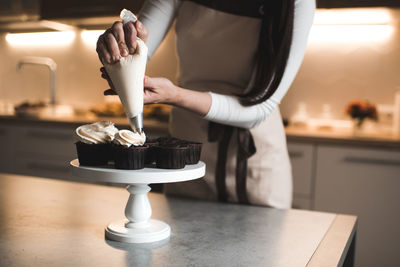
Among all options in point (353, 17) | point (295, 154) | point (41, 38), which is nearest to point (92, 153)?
point (295, 154)

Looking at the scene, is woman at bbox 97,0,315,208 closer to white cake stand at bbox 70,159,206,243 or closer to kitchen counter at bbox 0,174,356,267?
kitchen counter at bbox 0,174,356,267

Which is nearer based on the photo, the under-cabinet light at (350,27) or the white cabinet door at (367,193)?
the white cabinet door at (367,193)

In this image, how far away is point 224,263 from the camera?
0.67 meters

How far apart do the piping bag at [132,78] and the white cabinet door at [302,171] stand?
1.53 meters

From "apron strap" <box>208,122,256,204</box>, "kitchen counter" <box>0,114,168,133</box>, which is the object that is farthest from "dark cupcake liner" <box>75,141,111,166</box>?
"kitchen counter" <box>0,114,168,133</box>

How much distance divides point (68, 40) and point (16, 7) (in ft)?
1.45

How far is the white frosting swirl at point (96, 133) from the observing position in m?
0.75

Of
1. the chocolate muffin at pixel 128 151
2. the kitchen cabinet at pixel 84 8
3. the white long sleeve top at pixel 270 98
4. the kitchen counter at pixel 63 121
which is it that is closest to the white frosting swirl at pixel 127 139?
the chocolate muffin at pixel 128 151

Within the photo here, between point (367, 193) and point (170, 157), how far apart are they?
164cm

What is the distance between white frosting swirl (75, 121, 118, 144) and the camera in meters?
0.75

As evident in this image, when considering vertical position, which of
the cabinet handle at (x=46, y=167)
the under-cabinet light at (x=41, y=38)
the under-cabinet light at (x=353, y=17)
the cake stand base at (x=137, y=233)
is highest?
the under-cabinet light at (x=353, y=17)

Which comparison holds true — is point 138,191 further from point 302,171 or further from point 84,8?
point 84,8

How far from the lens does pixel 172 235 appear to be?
Answer: 0.79 metres

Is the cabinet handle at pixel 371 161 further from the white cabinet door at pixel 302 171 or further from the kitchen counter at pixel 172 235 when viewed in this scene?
the kitchen counter at pixel 172 235
